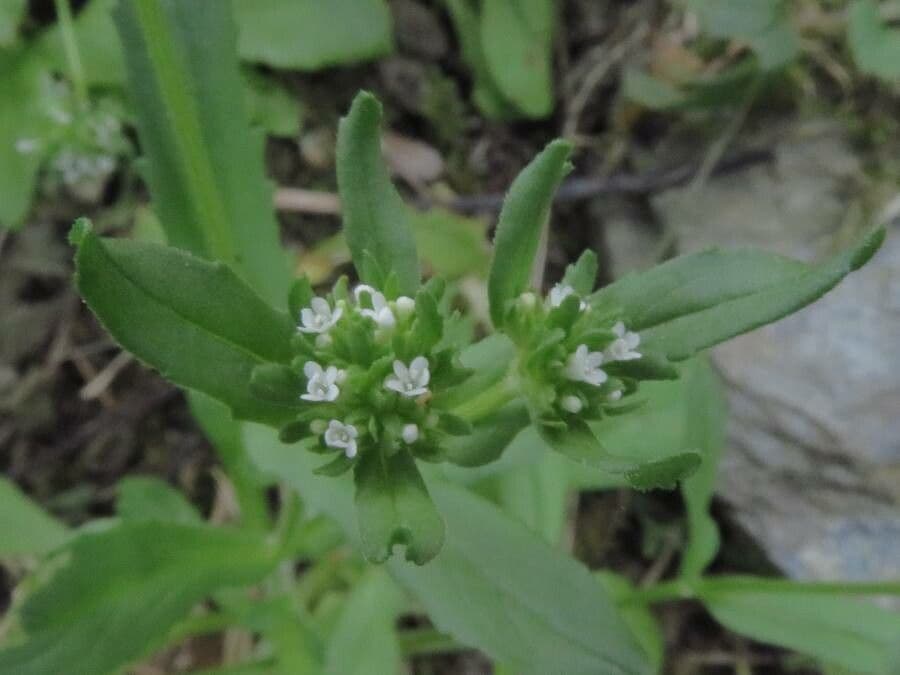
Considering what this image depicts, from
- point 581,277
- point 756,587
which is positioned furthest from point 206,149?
point 756,587

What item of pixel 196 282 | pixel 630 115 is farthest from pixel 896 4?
pixel 196 282

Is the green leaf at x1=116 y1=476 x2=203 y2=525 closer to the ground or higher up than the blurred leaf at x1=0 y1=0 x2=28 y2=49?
closer to the ground

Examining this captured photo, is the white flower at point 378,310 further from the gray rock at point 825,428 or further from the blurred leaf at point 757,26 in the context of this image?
the blurred leaf at point 757,26

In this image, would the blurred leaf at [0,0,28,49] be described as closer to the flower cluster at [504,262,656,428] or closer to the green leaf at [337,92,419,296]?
the green leaf at [337,92,419,296]

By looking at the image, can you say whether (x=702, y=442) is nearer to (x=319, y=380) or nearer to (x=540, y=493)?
(x=540, y=493)

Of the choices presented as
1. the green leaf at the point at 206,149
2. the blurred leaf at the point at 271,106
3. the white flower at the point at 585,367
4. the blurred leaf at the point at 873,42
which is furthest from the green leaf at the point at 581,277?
the blurred leaf at the point at 873,42

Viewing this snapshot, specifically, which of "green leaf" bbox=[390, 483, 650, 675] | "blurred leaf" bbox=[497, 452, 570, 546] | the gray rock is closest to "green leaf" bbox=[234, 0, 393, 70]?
the gray rock
